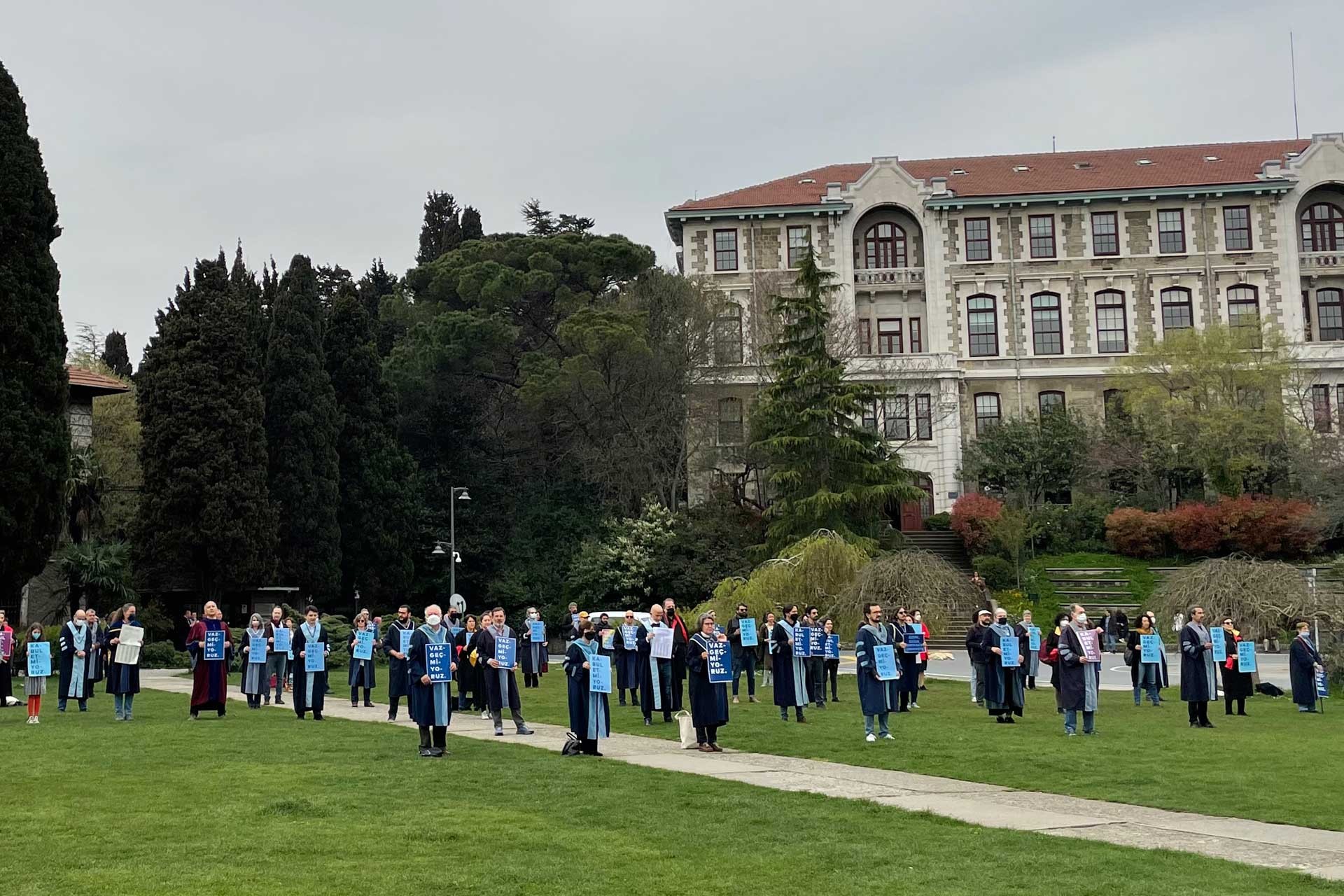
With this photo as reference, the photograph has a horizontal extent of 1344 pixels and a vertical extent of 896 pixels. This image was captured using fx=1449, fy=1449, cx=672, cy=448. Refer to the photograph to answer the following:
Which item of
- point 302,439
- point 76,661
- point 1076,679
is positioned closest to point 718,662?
point 1076,679

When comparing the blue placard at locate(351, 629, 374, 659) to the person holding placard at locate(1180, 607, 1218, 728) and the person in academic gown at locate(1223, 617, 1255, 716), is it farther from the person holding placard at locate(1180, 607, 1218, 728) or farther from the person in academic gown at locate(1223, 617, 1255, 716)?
the person in academic gown at locate(1223, 617, 1255, 716)

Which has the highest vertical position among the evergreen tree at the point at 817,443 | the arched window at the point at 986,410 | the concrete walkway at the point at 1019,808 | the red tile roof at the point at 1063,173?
the red tile roof at the point at 1063,173

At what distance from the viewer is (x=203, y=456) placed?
151 feet

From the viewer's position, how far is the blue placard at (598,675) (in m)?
17.3

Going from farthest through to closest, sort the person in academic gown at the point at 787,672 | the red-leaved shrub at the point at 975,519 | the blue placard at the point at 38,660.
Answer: the red-leaved shrub at the point at 975,519 < the person in academic gown at the point at 787,672 < the blue placard at the point at 38,660

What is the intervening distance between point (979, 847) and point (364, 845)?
179 inches

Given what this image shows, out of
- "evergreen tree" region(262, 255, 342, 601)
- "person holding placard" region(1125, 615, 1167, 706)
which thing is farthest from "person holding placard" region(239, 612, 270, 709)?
"evergreen tree" region(262, 255, 342, 601)

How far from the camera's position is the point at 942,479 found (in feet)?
207

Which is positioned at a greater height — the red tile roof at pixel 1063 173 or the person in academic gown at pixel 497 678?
the red tile roof at pixel 1063 173

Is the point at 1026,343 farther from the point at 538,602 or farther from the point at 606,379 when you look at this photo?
the point at 538,602

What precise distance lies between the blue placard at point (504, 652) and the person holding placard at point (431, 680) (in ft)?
7.41

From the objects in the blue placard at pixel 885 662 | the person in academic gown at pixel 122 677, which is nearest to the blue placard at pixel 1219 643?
the blue placard at pixel 885 662

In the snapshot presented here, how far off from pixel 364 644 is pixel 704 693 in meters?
10.0

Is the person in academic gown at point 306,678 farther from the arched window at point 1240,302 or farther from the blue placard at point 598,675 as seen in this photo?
the arched window at point 1240,302
